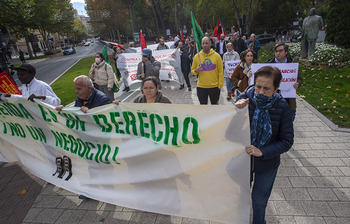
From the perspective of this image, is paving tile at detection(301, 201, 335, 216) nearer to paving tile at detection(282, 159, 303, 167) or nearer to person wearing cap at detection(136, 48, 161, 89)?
paving tile at detection(282, 159, 303, 167)

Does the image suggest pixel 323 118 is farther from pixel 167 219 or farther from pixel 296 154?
pixel 167 219

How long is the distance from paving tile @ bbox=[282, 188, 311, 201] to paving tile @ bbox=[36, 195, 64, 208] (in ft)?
10.7

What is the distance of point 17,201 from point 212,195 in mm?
3070

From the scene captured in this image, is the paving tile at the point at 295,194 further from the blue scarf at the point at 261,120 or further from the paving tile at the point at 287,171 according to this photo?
the blue scarf at the point at 261,120

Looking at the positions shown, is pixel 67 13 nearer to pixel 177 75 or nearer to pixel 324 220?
pixel 177 75

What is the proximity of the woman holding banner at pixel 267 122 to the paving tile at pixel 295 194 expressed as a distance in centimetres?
104

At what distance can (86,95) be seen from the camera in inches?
118

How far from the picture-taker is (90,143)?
2.94 meters

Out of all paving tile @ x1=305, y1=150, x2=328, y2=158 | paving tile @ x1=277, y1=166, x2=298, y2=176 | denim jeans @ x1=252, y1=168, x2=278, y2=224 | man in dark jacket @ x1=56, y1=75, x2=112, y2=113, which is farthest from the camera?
paving tile @ x1=305, y1=150, x2=328, y2=158

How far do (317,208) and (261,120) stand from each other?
162 centimetres

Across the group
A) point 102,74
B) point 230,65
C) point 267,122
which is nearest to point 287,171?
point 267,122

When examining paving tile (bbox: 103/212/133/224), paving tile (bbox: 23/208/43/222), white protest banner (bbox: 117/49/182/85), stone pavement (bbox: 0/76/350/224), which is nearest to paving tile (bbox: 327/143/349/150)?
stone pavement (bbox: 0/76/350/224)

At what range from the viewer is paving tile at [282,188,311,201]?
2.78m

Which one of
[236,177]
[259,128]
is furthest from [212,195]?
[259,128]
